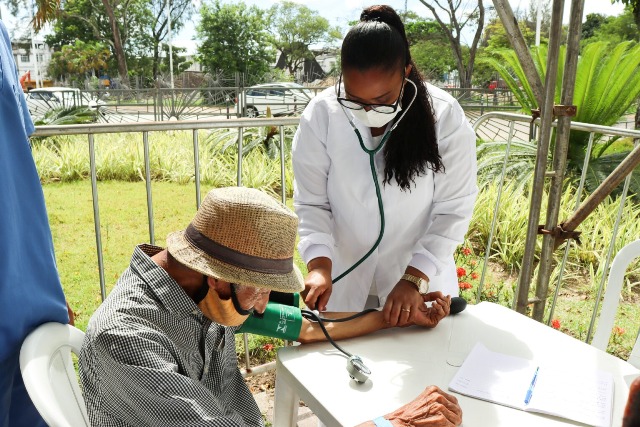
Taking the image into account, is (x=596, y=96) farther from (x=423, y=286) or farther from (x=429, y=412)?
(x=429, y=412)

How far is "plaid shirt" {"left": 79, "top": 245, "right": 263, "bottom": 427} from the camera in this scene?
1117 mm

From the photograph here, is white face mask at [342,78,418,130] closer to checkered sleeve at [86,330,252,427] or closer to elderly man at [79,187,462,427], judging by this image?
elderly man at [79,187,462,427]

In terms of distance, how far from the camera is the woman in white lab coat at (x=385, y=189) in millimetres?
1668

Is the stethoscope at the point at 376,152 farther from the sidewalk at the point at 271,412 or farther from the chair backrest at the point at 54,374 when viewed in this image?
the sidewalk at the point at 271,412

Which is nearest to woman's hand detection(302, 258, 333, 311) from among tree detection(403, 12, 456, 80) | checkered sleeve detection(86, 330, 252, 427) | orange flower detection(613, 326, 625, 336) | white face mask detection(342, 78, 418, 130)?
white face mask detection(342, 78, 418, 130)

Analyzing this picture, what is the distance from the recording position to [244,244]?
4.02ft

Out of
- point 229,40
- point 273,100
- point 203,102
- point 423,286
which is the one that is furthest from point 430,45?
point 423,286

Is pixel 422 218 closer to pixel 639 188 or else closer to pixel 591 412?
pixel 591 412

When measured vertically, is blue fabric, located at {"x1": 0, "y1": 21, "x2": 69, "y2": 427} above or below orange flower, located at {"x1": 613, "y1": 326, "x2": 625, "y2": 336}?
above

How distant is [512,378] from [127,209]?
5648mm

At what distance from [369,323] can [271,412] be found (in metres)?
1.28

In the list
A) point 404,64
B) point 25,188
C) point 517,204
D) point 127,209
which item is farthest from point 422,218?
point 127,209

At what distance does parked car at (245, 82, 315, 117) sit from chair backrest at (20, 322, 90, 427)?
12346 mm

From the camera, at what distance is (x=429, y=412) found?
121 cm
